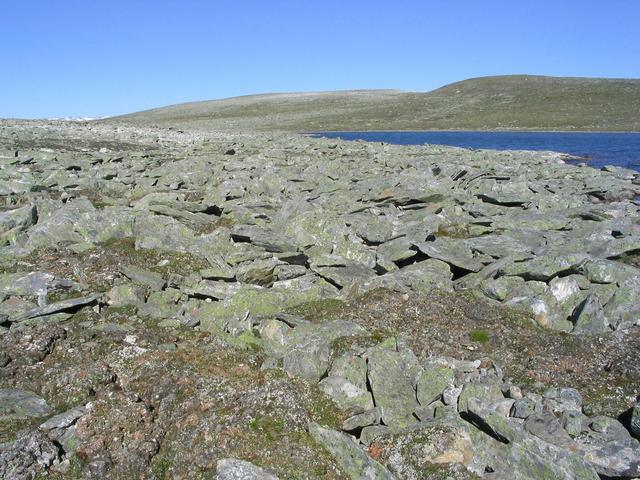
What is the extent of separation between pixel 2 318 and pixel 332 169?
1954 cm

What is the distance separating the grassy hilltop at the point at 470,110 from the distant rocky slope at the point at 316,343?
96.7m

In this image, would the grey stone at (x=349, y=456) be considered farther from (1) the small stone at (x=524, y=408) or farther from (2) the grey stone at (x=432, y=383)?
(1) the small stone at (x=524, y=408)

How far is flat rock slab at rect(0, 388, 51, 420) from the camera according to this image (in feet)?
24.6

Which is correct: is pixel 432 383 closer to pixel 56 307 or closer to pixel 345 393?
pixel 345 393

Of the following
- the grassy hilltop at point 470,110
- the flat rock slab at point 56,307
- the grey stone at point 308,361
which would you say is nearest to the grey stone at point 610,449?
the grey stone at point 308,361

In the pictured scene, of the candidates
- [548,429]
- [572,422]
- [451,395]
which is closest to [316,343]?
[451,395]

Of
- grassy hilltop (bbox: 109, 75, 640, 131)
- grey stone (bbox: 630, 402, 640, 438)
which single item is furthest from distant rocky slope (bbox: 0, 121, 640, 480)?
grassy hilltop (bbox: 109, 75, 640, 131)

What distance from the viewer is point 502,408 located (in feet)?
26.4

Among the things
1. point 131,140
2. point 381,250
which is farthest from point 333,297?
point 131,140

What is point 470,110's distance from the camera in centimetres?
15112

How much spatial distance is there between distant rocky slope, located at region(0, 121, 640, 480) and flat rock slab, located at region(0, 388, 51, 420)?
0.10 feet

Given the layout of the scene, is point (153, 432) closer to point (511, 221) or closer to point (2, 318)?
point (2, 318)

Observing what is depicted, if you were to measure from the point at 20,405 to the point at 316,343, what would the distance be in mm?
4701

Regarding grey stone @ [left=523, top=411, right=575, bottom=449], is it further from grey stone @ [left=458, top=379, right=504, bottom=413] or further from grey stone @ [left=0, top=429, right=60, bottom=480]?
grey stone @ [left=0, top=429, right=60, bottom=480]
